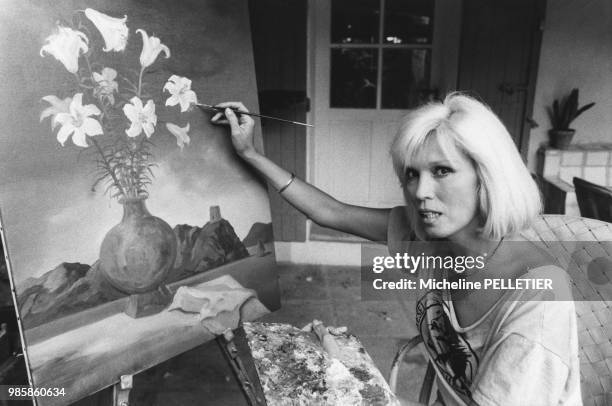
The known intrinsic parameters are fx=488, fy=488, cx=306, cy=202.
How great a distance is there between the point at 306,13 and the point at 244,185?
186cm

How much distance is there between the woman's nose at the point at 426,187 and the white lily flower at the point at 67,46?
917mm

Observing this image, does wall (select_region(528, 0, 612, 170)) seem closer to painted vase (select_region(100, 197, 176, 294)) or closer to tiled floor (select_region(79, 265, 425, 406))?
tiled floor (select_region(79, 265, 425, 406))

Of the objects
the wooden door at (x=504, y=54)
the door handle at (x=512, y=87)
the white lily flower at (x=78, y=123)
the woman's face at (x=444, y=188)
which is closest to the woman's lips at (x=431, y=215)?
the woman's face at (x=444, y=188)

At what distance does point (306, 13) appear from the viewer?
3139mm

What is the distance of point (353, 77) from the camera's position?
3.55 m

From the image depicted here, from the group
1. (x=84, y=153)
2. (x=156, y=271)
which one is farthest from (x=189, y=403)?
(x=84, y=153)

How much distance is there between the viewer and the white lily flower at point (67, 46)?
1.18 m

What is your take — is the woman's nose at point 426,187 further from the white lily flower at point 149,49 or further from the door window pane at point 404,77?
the door window pane at point 404,77

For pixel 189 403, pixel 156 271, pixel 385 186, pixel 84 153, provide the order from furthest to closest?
pixel 385 186 < pixel 189 403 < pixel 156 271 < pixel 84 153

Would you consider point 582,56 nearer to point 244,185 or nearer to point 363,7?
point 363,7

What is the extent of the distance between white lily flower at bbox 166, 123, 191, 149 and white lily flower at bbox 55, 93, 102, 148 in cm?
24

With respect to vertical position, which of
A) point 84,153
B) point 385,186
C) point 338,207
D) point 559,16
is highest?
point 559,16

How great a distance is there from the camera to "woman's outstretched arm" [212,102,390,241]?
1646 millimetres

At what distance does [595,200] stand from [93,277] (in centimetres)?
217
